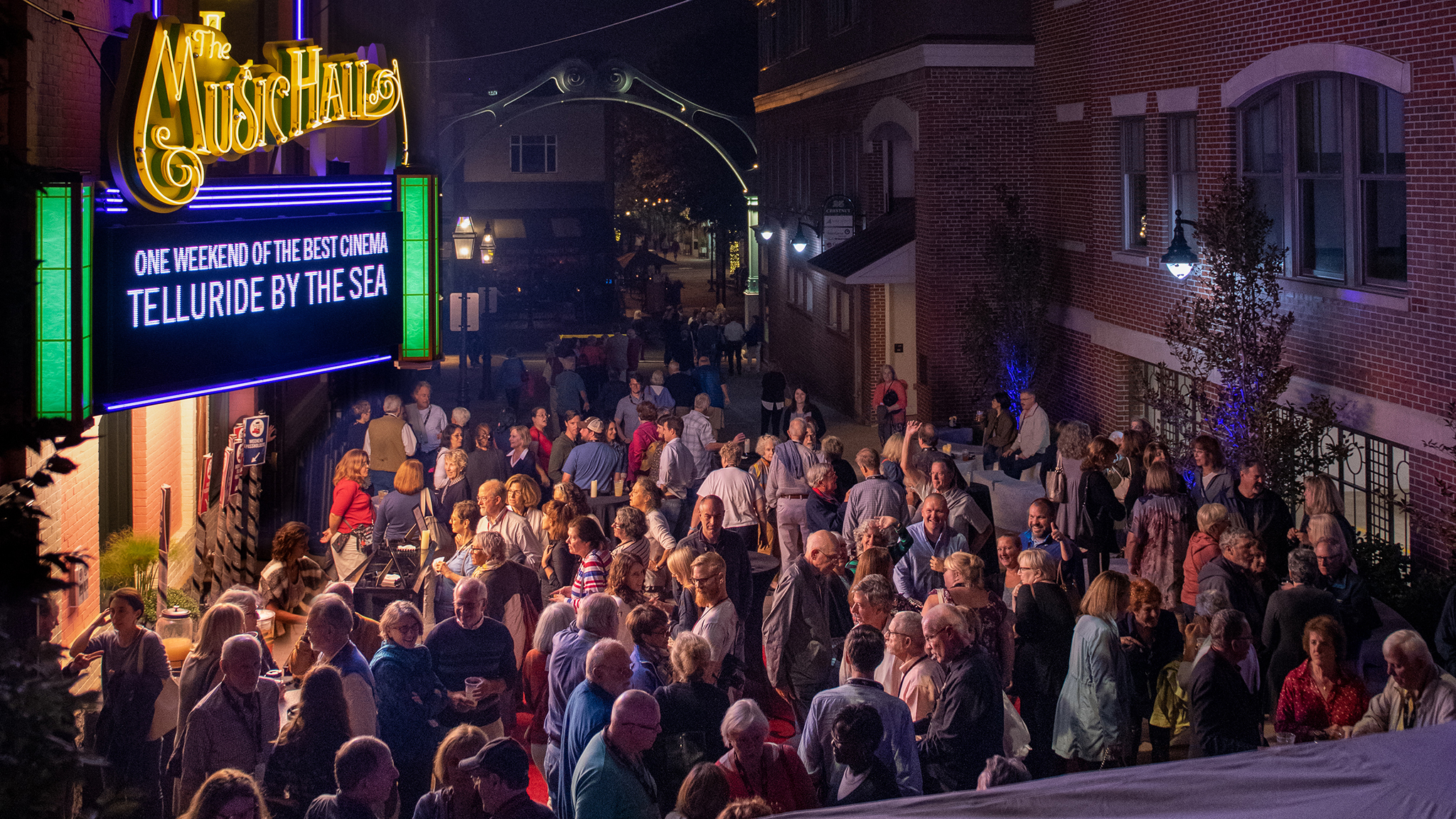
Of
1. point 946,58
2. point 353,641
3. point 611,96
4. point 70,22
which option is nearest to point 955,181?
point 946,58

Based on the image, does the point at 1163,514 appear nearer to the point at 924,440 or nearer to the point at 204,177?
the point at 924,440

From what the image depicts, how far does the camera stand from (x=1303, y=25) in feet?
45.1

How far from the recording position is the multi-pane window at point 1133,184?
18484 mm

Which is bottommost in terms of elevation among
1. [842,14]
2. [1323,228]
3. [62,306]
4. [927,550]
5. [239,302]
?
[927,550]

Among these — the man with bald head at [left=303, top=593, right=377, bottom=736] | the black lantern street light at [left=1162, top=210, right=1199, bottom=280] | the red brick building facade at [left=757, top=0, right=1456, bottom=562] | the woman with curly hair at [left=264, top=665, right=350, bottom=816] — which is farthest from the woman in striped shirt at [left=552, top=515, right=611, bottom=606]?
the black lantern street light at [left=1162, top=210, right=1199, bottom=280]

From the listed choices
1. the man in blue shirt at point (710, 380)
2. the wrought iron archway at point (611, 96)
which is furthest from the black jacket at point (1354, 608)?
the wrought iron archway at point (611, 96)

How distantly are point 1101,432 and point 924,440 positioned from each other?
21.9 feet

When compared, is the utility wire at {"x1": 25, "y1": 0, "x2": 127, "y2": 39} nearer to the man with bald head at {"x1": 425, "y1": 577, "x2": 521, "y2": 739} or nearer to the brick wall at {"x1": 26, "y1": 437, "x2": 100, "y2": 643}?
the brick wall at {"x1": 26, "y1": 437, "x2": 100, "y2": 643}

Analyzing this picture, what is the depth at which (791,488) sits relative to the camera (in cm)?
1274

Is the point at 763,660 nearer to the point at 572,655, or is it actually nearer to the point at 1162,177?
the point at 572,655

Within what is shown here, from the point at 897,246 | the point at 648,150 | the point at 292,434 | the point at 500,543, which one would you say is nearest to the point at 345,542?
the point at 500,543

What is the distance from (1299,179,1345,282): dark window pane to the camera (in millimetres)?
13625

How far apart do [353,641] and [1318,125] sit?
35.0 feet

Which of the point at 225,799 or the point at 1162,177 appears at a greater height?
the point at 1162,177
